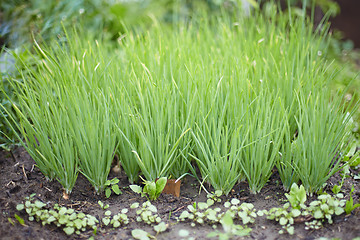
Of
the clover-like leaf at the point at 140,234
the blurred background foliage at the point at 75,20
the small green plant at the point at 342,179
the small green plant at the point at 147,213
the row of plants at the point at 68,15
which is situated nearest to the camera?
the clover-like leaf at the point at 140,234

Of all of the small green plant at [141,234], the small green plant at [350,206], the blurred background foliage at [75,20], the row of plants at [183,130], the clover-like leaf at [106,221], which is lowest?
the small green plant at [350,206]

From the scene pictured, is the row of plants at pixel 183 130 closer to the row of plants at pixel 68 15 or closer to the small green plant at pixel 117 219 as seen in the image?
the small green plant at pixel 117 219

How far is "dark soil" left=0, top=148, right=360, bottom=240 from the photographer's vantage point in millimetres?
1396

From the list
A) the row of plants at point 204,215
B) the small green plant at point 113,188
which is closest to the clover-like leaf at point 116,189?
the small green plant at point 113,188

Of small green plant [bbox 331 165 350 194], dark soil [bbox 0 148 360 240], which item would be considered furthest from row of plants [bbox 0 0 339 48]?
small green plant [bbox 331 165 350 194]

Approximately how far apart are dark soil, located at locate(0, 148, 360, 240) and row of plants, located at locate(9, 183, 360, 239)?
23 millimetres

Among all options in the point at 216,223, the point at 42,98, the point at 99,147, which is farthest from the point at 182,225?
the point at 42,98

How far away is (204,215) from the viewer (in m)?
1.46

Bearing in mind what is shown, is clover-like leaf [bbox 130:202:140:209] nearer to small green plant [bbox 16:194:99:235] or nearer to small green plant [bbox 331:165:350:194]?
small green plant [bbox 16:194:99:235]

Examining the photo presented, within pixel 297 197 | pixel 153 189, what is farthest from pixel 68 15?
pixel 297 197

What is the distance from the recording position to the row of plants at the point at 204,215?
4.64 feet

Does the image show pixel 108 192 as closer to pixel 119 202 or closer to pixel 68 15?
pixel 119 202

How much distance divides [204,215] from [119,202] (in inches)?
17.0

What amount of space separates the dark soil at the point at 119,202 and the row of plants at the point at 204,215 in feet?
0.08
